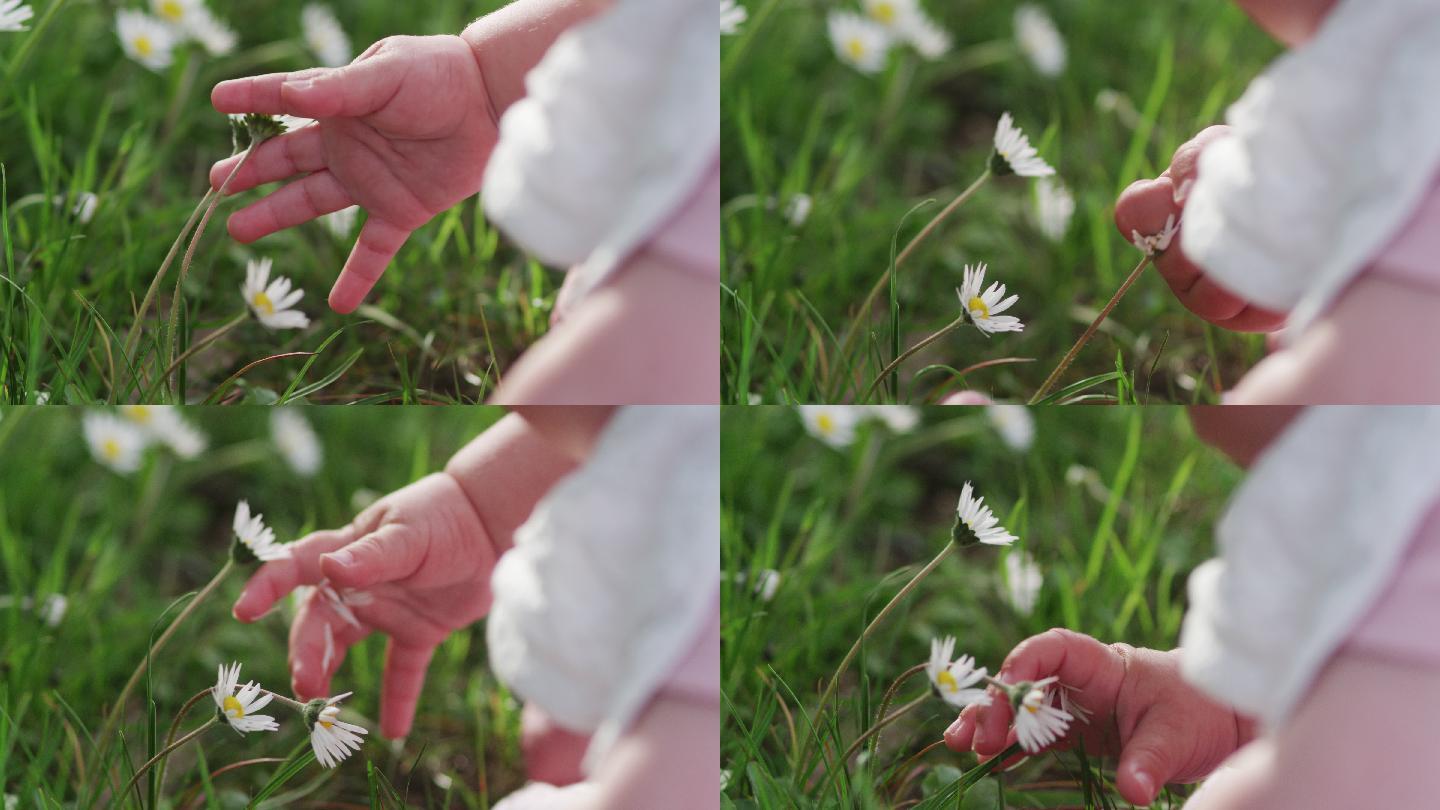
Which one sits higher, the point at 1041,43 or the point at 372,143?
the point at 372,143

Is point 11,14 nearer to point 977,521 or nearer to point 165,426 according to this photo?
point 165,426

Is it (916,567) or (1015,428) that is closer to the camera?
(916,567)

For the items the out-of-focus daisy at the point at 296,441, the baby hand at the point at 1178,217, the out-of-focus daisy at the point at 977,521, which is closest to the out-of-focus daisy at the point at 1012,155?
the baby hand at the point at 1178,217

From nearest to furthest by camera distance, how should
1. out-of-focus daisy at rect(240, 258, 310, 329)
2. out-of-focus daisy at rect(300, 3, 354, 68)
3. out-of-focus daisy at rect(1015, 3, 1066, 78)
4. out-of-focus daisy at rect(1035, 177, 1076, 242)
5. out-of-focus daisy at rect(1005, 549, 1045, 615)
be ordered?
out-of-focus daisy at rect(240, 258, 310, 329) → out-of-focus daisy at rect(1005, 549, 1045, 615) → out-of-focus daisy at rect(1035, 177, 1076, 242) → out-of-focus daisy at rect(300, 3, 354, 68) → out-of-focus daisy at rect(1015, 3, 1066, 78)

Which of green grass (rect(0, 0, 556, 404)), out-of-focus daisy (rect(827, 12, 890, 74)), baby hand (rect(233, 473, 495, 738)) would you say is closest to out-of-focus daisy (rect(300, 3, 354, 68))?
green grass (rect(0, 0, 556, 404))

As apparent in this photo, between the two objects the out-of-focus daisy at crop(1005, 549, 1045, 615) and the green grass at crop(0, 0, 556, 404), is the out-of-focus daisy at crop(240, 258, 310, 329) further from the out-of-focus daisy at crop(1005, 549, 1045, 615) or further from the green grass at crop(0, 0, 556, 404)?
the out-of-focus daisy at crop(1005, 549, 1045, 615)

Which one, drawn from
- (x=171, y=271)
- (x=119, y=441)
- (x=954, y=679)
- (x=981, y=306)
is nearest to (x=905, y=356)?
(x=981, y=306)

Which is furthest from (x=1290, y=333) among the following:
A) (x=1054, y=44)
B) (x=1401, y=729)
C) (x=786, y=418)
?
(x=1054, y=44)

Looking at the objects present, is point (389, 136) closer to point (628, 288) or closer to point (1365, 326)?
point (628, 288)
